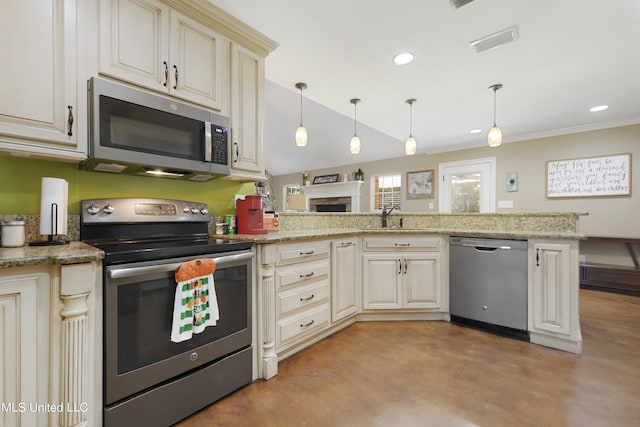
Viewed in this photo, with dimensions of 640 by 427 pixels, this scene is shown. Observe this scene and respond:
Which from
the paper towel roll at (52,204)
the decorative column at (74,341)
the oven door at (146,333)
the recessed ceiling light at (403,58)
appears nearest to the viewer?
the decorative column at (74,341)

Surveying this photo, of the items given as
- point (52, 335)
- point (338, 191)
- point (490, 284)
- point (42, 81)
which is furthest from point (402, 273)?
point (338, 191)

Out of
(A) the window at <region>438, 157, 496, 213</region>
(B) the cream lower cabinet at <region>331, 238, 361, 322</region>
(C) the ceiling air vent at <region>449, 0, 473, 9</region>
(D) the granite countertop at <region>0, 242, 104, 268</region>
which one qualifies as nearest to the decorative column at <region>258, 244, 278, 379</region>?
(B) the cream lower cabinet at <region>331, 238, 361, 322</region>

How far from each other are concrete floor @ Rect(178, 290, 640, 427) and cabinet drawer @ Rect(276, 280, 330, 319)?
14.4 inches

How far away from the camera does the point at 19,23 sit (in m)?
1.23

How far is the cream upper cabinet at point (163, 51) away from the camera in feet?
4.80

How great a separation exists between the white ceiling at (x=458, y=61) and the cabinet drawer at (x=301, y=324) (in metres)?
2.15

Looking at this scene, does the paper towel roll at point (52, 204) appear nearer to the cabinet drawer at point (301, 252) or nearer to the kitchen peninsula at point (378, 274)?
the kitchen peninsula at point (378, 274)

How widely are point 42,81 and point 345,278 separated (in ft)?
7.49

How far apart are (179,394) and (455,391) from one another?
4.94 ft

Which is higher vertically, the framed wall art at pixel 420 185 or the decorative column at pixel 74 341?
the framed wall art at pixel 420 185

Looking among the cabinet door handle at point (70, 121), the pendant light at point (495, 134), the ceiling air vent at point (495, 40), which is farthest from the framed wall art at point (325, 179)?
the cabinet door handle at point (70, 121)

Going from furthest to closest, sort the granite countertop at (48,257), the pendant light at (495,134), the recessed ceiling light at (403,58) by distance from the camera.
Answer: the pendant light at (495,134) → the recessed ceiling light at (403,58) → the granite countertop at (48,257)

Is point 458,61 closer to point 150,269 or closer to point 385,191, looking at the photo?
point 150,269

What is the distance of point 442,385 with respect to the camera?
1679 millimetres
